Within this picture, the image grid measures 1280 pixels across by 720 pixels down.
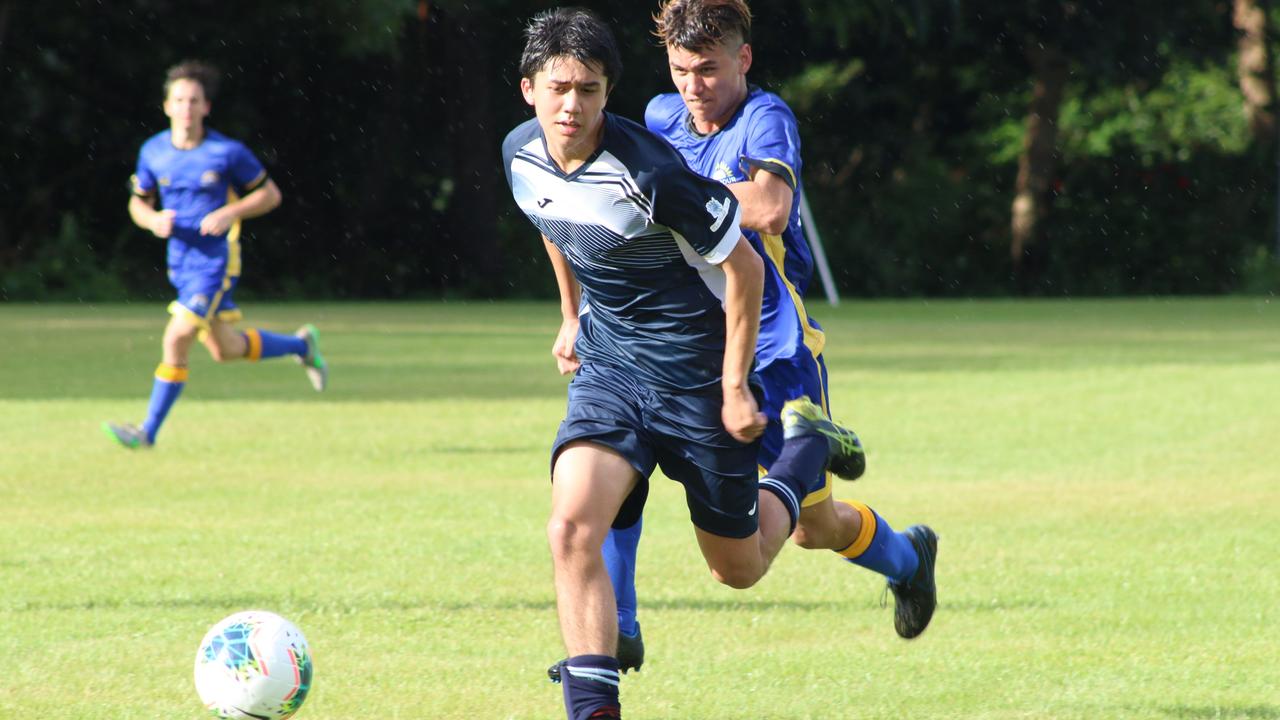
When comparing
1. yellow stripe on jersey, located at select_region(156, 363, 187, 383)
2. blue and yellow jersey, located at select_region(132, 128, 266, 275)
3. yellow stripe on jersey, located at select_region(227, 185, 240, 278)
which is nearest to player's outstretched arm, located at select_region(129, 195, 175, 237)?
blue and yellow jersey, located at select_region(132, 128, 266, 275)

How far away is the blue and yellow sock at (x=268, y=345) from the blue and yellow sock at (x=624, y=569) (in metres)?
7.31

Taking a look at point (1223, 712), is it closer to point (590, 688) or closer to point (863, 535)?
point (863, 535)

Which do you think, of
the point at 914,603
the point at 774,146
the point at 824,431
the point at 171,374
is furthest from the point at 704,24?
the point at 171,374

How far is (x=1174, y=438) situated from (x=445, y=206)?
24688 mm

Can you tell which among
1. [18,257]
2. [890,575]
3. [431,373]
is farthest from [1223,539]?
[18,257]

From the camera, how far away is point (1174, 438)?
11586 mm

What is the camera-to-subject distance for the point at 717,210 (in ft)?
15.1

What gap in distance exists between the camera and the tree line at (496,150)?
31.4 m

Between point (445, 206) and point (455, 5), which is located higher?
point (455, 5)

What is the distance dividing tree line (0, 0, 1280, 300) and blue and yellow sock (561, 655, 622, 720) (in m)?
26.1

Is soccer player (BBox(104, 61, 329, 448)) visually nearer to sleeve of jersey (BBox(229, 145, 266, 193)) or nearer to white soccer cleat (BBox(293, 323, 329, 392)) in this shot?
sleeve of jersey (BBox(229, 145, 266, 193))

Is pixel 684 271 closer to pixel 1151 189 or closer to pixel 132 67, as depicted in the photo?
pixel 132 67

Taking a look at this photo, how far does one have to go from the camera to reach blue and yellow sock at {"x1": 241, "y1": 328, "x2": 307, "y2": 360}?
40.6ft

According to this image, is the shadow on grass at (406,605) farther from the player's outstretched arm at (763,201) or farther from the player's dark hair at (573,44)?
the player's dark hair at (573,44)
